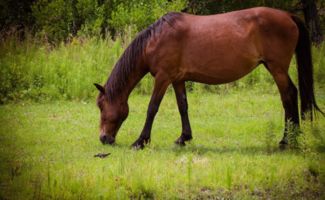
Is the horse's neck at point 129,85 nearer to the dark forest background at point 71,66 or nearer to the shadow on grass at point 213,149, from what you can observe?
the shadow on grass at point 213,149

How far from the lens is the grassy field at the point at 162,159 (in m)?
5.82

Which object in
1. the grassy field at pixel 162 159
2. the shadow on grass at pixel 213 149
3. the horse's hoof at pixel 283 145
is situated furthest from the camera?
the horse's hoof at pixel 283 145

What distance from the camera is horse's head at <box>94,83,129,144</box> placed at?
825cm

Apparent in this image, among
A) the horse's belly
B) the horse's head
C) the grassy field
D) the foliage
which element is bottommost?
the grassy field

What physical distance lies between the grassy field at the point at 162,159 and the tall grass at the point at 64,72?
1.41 metres

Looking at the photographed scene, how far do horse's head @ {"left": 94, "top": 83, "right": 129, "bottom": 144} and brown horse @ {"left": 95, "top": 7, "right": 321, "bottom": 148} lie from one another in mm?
17

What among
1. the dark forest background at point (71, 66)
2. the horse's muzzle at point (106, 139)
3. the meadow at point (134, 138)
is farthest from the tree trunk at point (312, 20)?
the horse's muzzle at point (106, 139)

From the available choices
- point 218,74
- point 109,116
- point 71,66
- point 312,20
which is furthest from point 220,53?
point 312,20

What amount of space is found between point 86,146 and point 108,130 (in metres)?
0.40

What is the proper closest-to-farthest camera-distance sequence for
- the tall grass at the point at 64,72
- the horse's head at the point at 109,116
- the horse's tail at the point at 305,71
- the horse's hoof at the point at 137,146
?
the horse's hoof at the point at 137,146 < the horse's tail at the point at 305,71 < the horse's head at the point at 109,116 < the tall grass at the point at 64,72

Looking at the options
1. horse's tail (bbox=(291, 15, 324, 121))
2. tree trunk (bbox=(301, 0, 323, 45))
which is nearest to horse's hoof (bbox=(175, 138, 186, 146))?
horse's tail (bbox=(291, 15, 324, 121))

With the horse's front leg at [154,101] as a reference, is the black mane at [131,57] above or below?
above

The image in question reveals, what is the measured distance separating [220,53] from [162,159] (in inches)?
71.5

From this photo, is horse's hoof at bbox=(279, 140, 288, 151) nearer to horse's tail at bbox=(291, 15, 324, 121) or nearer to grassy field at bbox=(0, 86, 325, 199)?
grassy field at bbox=(0, 86, 325, 199)
